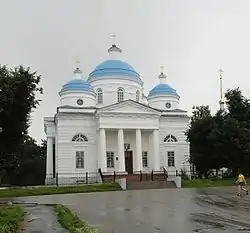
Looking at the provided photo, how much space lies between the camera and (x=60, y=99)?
54281 mm

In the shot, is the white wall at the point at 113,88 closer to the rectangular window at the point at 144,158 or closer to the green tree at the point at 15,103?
the rectangular window at the point at 144,158

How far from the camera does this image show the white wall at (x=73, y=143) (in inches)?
1897

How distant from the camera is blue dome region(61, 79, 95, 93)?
5275 cm

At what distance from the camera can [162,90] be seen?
58.2m

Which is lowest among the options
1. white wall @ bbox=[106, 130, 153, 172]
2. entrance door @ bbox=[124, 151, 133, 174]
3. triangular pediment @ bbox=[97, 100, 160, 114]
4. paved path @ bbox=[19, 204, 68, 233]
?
paved path @ bbox=[19, 204, 68, 233]

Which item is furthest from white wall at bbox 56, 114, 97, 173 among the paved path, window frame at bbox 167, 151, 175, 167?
the paved path

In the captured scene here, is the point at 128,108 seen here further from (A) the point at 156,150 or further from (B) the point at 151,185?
(B) the point at 151,185

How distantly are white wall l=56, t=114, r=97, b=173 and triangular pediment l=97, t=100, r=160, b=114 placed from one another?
299 centimetres

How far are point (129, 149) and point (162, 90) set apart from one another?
11.2 m

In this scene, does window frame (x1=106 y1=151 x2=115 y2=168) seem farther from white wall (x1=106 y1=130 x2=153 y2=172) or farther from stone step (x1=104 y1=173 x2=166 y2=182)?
stone step (x1=104 y1=173 x2=166 y2=182)

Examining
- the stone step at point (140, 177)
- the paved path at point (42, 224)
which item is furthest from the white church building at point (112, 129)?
the paved path at point (42, 224)

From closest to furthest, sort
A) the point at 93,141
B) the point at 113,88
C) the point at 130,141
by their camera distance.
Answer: the point at 93,141, the point at 130,141, the point at 113,88

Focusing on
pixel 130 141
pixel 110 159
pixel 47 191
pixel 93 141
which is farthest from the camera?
pixel 130 141

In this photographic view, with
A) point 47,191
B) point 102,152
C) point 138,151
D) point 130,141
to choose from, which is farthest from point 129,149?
point 47,191
